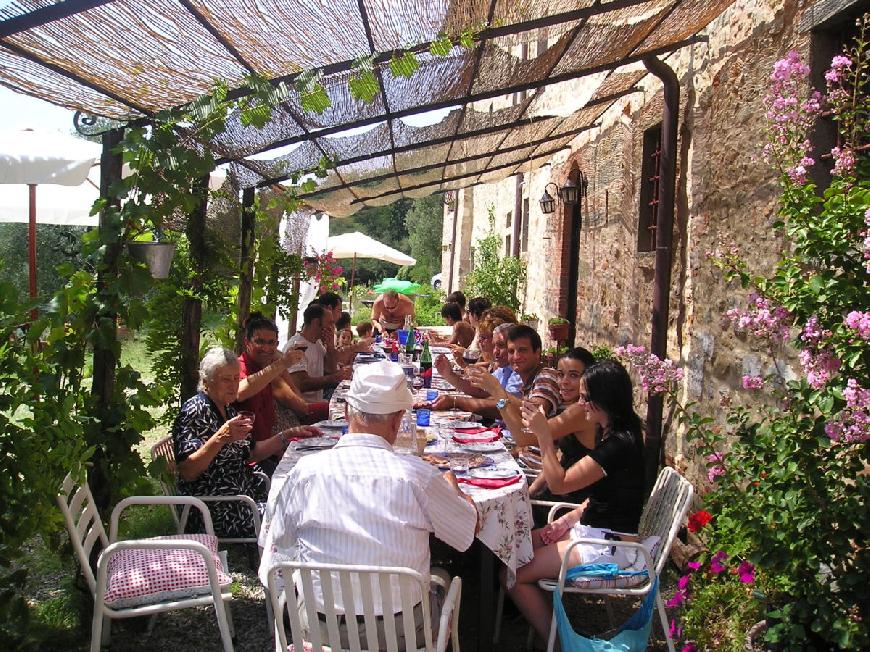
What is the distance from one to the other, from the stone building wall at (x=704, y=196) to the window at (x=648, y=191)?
83 mm

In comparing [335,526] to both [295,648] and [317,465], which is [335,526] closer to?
[317,465]

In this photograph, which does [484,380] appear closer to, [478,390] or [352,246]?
[478,390]

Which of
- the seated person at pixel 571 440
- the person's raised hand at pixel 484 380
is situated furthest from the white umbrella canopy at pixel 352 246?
the seated person at pixel 571 440

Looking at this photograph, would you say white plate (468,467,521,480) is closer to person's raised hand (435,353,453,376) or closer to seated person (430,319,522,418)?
seated person (430,319,522,418)

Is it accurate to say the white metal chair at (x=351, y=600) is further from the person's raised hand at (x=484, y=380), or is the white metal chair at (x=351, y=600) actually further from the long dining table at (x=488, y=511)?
the person's raised hand at (x=484, y=380)

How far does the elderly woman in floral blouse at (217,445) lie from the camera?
332cm

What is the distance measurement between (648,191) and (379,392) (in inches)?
161

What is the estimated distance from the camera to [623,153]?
6383 mm

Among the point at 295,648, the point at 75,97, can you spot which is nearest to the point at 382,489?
the point at 295,648

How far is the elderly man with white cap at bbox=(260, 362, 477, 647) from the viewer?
212 cm

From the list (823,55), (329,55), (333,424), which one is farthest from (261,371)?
(823,55)

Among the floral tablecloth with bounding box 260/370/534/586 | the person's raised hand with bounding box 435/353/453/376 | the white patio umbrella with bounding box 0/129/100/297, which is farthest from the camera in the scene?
the white patio umbrella with bounding box 0/129/100/297

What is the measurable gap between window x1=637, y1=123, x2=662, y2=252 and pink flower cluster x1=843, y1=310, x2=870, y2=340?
3774 mm

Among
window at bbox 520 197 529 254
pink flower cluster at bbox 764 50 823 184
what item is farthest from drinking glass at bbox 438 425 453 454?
window at bbox 520 197 529 254
